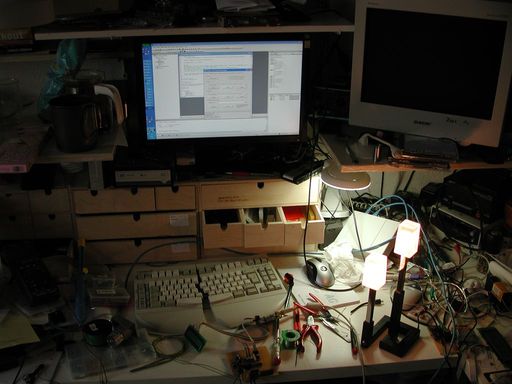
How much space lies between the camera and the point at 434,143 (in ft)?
5.51

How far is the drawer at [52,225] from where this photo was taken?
1773mm

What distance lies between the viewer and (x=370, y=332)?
5.01ft

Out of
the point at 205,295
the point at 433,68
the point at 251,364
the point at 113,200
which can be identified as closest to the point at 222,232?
the point at 205,295

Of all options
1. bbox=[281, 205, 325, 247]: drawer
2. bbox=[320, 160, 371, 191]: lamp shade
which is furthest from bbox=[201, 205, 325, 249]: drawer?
bbox=[320, 160, 371, 191]: lamp shade

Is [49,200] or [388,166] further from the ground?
[388,166]

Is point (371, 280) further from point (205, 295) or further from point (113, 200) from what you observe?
point (113, 200)

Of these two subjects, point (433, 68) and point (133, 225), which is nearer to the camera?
point (433, 68)

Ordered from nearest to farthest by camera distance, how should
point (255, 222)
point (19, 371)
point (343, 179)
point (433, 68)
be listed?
point (19, 371)
point (433, 68)
point (343, 179)
point (255, 222)

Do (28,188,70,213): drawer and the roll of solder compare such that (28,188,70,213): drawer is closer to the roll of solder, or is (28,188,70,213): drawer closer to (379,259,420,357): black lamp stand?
the roll of solder

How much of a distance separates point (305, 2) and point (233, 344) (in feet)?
3.38

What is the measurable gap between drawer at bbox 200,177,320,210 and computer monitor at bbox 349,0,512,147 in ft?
0.92

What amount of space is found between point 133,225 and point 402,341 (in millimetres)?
868

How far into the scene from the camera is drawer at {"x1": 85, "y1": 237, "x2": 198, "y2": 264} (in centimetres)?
182

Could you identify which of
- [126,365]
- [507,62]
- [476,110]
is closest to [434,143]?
[476,110]
